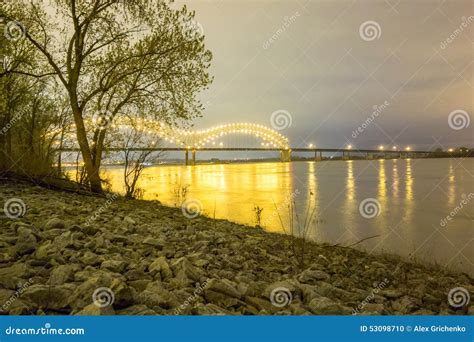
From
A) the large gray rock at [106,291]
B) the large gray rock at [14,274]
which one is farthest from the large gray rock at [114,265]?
the large gray rock at [14,274]

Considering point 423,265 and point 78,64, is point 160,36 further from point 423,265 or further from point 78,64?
point 423,265

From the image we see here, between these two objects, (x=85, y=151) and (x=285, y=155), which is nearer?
(x=85, y=151)

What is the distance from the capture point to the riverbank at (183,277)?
10.5 feet

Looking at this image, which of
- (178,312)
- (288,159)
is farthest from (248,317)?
(288,159)

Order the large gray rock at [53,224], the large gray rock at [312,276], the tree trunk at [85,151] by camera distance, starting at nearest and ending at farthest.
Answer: the large gray rock at [312,276]
the large gray rock at [53,224]
the tree trunk at [85,151]

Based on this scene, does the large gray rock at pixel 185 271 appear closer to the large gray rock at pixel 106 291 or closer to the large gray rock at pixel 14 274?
the large gray rock at pixel 106 291

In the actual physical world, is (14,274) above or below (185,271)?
above

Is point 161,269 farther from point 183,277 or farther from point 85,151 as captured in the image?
point 85,151

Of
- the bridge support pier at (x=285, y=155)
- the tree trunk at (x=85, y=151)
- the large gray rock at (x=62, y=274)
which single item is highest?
the bridge support pier at (x=285, y=155)

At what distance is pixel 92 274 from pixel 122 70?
37.8 feet

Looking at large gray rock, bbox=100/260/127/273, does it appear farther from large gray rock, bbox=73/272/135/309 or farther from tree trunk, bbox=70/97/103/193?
tree trunk, bbox=70/97/103/193

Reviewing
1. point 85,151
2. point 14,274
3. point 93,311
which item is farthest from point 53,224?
point 85,151

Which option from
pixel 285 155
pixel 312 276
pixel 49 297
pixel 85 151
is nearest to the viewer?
pixel 49 297

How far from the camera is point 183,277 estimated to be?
3.97 metres
